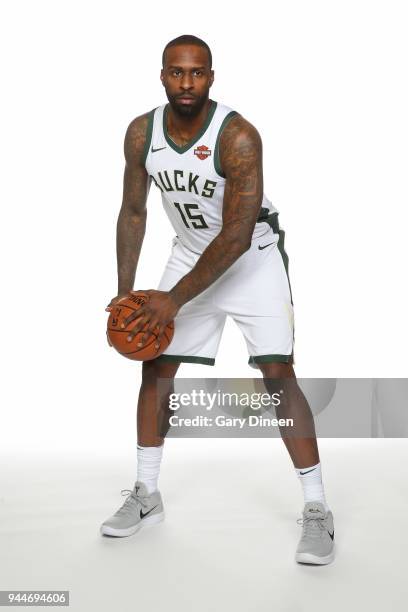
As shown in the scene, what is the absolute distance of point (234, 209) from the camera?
338 cm

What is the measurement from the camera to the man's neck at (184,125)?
11.4ft

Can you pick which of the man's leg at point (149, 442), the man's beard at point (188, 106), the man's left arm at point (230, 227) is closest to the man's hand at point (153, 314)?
the man's left arm at point (230, 227)

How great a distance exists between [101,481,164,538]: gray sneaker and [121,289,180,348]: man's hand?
2.61 feet

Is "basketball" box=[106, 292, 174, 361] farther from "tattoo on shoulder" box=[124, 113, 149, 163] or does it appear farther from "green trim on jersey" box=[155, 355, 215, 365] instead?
"tattoo on shoulder" box=[124, 113, 149, 163]

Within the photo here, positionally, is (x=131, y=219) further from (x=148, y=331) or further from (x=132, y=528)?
(x=132, y=528)

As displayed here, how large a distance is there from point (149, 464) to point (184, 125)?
55.1 inches

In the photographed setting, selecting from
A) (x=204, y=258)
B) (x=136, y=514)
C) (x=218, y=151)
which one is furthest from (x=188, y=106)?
(x=136, y=514)

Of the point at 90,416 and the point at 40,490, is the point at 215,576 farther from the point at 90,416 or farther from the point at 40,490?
the point at 90,416

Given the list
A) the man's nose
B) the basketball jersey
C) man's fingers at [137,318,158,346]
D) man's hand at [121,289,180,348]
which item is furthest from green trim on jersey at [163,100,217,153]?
man's fingers at [137,318,158,346]

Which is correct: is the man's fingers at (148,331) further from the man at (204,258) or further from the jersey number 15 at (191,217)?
the jersey number 15 at (191,217)

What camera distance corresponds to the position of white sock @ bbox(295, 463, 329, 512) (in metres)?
3.60

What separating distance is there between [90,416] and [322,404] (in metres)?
1.41

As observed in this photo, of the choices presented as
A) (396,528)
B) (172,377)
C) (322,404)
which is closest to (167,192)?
(172,377)

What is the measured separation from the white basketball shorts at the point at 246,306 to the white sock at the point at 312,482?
427 mm
